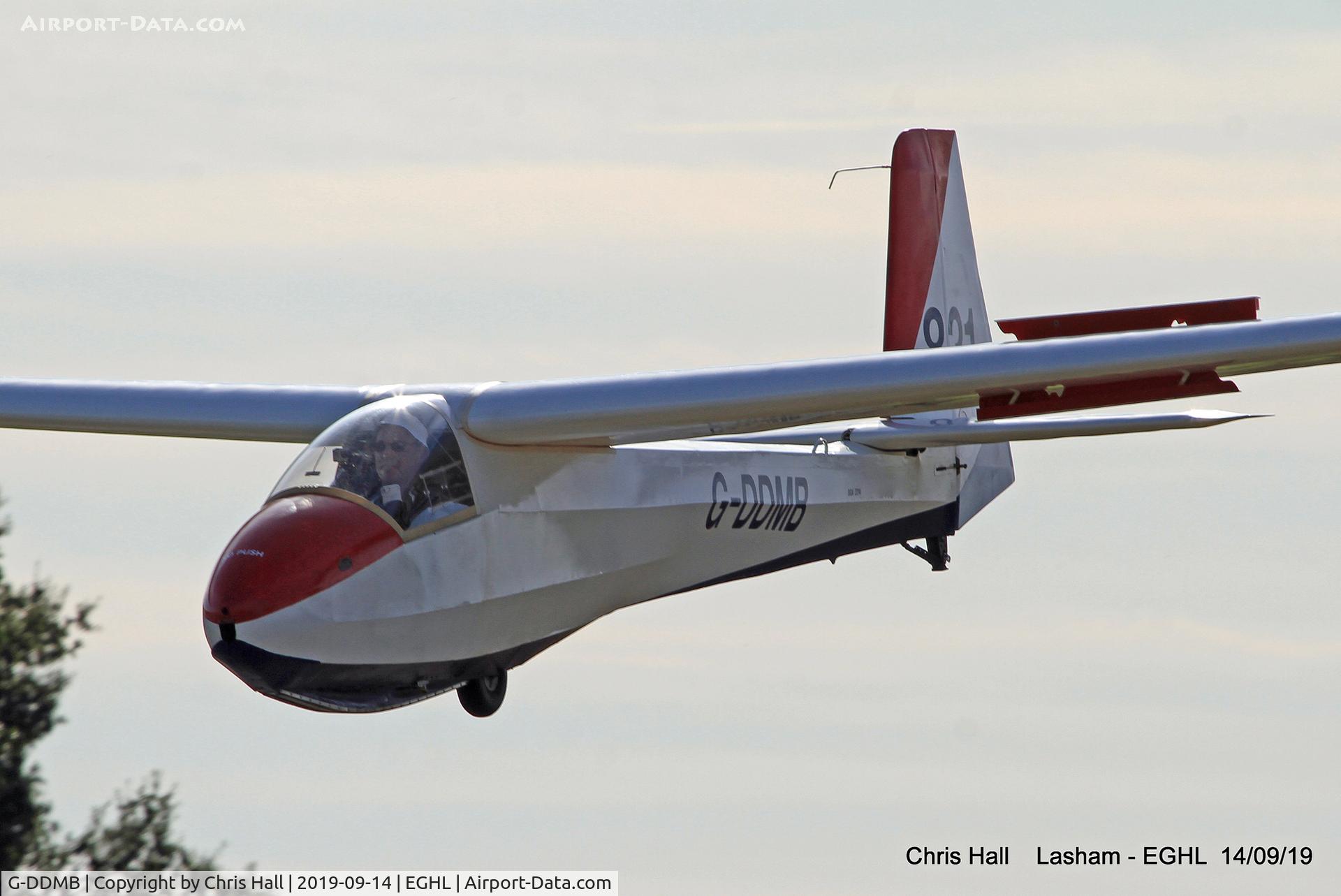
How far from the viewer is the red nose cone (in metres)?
11.4

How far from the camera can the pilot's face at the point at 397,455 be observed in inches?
490

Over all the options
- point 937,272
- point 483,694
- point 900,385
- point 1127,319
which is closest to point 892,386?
point 900,385

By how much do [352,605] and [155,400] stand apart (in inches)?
189

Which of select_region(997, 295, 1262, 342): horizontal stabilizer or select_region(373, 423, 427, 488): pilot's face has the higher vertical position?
select_region(997, 295, 1262, 342): horizontal stabilizer

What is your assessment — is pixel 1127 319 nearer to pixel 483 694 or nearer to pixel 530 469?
pixel 530 469

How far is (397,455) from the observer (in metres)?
12.6

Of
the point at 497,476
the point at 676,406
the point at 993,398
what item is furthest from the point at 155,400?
the point at 993,398

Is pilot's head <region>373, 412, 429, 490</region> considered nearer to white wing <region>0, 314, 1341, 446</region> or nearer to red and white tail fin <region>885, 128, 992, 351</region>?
white wing <region>0, 314, 1341, 446</region>

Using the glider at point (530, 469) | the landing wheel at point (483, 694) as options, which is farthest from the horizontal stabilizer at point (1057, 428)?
the landing wheel at point (483, 694)

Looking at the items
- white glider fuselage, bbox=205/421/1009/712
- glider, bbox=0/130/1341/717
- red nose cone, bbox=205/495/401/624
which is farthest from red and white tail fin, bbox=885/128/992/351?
red nose cone, bbox=205/495/401/624

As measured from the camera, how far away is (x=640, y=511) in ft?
47.9

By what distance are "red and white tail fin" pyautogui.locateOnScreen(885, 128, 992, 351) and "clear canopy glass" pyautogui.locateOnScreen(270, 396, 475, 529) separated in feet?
25.1

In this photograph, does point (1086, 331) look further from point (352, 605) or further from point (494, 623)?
point (352, 605)

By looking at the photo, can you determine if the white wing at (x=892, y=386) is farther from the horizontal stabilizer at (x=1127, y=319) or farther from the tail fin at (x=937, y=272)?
the tail fin at (x=937, y=272)
